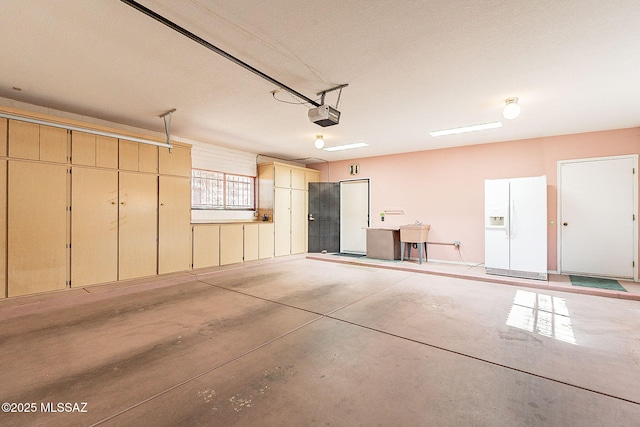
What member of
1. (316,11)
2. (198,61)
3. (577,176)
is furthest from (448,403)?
(577,176)

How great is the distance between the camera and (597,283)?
16.7 feet

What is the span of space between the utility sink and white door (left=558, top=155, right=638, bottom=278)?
9.12 feet

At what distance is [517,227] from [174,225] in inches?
284

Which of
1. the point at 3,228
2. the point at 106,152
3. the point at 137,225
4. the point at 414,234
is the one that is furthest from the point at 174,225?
the point at 414,234

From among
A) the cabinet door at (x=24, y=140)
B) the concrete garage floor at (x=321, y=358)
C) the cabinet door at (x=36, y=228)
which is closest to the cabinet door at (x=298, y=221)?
the concrete garage floor at (x=321, y=358)

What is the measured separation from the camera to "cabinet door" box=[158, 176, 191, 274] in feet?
18.6

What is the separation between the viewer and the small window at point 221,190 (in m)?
6.87

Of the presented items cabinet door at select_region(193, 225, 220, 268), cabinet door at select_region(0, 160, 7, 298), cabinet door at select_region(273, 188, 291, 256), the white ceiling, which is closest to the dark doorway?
cabinet door at select_region(273, 188, 291, 256)

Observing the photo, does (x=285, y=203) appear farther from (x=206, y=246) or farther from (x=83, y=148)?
(x=83, y=148)

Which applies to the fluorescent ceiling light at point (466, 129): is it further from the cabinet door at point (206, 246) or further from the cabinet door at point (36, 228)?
the cabinet door at point (36, 228)

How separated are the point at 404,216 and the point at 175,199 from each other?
238 inches

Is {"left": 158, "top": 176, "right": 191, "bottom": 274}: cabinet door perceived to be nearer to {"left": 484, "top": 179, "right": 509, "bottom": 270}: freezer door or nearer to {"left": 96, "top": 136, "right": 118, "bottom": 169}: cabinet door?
{"left": 96, "top": 136, "right": 118, "bottom": 169}: cabinet door

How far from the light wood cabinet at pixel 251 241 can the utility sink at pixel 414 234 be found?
398 cm

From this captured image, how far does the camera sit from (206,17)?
8.13 ft
